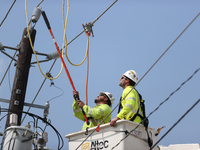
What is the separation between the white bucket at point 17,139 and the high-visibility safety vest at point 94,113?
105 centimetres

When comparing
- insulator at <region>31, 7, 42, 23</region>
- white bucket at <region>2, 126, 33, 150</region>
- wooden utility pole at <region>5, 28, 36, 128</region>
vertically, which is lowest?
white bucket at <region>2, 126, 33, 150</region>

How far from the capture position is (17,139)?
6.45 meters

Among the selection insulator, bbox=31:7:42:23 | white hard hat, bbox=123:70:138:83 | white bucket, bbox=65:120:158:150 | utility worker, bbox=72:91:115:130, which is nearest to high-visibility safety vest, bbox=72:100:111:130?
utility worker, bbox=72:91:115:130

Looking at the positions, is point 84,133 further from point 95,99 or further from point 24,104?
point 24,104

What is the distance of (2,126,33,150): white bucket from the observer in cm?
642

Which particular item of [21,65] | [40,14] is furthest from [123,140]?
[40,14]

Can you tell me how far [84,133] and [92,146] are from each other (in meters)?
0.29

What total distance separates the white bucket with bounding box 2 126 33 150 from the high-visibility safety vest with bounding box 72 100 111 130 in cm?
105

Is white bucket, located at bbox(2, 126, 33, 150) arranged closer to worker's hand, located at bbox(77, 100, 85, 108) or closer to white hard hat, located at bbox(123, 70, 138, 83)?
worker's hand, located at bbox(77, 100, 85, 108)

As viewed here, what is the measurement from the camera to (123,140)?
5.60 metres

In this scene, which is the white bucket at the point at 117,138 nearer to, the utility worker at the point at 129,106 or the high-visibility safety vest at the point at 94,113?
the utility worker at the point at 129,106

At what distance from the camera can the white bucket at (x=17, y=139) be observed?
642 cm

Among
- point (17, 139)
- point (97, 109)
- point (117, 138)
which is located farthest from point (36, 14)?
point (117, 138)

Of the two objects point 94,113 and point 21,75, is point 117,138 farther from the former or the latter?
point 21,75
